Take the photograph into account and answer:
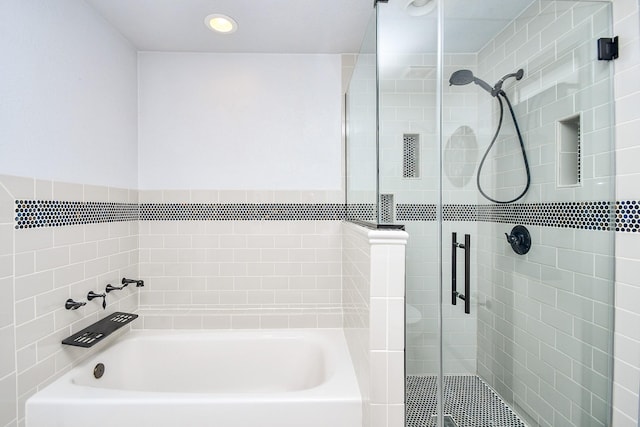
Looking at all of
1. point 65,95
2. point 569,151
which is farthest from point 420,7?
point 65,95

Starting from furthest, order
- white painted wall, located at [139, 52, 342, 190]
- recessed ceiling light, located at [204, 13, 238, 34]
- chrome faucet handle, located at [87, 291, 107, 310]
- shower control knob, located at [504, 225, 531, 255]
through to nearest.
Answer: white painted wall, located at [139, 52, 342, 190] → recessed ceiling light, located at [204, 13, 238, 34] → chrome faucet handle, located at [87, 291, 107, 310] → shower control knob, located at [504, 225, 531, 255]

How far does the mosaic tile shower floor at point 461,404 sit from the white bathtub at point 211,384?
A: 26 centimetres

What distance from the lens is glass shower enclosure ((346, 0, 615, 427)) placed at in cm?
127

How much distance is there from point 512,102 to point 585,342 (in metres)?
1.04

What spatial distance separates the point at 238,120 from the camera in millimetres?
2201

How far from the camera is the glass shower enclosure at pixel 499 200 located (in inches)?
50.0

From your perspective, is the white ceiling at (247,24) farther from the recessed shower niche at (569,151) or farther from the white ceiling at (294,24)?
the recessed shower niche at (569,151)

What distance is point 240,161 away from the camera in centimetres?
221

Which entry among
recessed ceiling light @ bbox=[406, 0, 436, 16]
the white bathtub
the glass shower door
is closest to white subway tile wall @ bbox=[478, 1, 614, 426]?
the glass shower door

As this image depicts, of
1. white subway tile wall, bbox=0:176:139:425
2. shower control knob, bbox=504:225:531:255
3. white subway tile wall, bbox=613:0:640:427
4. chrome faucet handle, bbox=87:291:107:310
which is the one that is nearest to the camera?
white subway tile wall, bbox=613:0:640:427

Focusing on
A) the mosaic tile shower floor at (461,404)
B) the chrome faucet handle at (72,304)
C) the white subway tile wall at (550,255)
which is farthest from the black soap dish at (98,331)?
the white subway tile wall at (550,255)

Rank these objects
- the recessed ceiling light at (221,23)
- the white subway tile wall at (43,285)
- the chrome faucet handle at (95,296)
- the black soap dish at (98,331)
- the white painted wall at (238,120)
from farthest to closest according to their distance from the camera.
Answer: the white painted wall at (238,120) < the recessed ceiling light at (221,23) < the chrome faucet handle at (95,296) < the black soap dish at (98,331) < the white subway tile wall at (43,285)

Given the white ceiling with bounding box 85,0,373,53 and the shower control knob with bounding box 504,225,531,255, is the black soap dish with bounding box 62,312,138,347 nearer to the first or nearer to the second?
the white ceiling with bounding box 85,0,373,53

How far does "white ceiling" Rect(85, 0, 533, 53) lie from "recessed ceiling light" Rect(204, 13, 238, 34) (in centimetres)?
3
